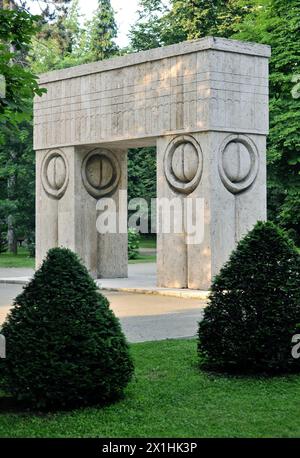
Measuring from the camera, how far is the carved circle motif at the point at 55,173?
2198 cm

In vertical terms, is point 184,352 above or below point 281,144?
below

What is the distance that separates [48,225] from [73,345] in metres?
14.8

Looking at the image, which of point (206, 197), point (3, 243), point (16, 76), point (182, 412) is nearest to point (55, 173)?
point (206, 197)

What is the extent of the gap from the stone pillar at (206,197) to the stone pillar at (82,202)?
9.59 feet

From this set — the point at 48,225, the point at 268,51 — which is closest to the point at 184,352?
the point at 268,51

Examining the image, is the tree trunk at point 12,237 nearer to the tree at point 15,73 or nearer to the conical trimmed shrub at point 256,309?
the conical trimmed shrub at point 256,309

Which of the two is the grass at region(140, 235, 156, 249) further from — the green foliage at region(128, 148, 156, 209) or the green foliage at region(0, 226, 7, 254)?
the green foliage at region(0, 226, 7, 254)

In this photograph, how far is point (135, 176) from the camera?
40.4 metres

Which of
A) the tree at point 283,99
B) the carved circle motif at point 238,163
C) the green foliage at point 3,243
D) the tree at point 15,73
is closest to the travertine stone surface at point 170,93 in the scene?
the carved circle motif at point 238,163

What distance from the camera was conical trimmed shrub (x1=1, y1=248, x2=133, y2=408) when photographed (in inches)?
307

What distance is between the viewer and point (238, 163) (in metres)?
18.7

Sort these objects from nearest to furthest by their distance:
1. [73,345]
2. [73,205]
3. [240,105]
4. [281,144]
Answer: [73,345] → [240,105] → [73,205] → [281,144]

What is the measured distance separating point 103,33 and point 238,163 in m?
39.7
